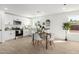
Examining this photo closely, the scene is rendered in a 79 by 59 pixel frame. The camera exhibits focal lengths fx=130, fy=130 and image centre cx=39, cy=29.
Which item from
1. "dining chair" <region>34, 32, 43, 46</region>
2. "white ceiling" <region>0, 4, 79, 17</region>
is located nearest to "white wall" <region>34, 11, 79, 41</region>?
"white ceiling" <region>0, 4, 79, 17</region>

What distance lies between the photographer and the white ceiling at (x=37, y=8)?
4965 mm

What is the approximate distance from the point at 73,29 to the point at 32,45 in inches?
72.8

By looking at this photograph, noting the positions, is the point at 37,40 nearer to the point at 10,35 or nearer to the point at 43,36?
the point at 43,36

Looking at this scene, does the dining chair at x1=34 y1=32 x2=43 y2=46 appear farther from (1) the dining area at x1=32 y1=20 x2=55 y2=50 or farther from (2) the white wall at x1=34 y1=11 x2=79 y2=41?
(2) the white wall at x1=34 y1=11 x2=79 y2=41

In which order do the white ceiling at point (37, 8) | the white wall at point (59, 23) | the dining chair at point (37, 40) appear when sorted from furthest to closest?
the dining chair at point (37, 40)
the white wall at point (59, 23)
the white ceiling at point (37, 8)

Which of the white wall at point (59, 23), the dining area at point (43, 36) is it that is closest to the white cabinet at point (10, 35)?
the dining area at point (43, 36)

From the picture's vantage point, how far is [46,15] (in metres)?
5.34

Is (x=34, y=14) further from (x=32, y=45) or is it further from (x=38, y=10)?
(x=32, y=45)

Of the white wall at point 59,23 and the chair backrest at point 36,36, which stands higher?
the white wall at point 59,23

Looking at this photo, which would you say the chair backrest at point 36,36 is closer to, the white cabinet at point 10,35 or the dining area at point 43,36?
the dining area at point 43,36

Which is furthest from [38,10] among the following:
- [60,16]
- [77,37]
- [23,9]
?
[77,37]

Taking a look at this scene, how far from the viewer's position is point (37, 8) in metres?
5.19

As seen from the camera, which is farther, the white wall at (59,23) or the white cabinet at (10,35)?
the white cabinet at (10,35)

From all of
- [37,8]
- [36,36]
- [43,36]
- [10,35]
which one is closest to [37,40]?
[36,36]
